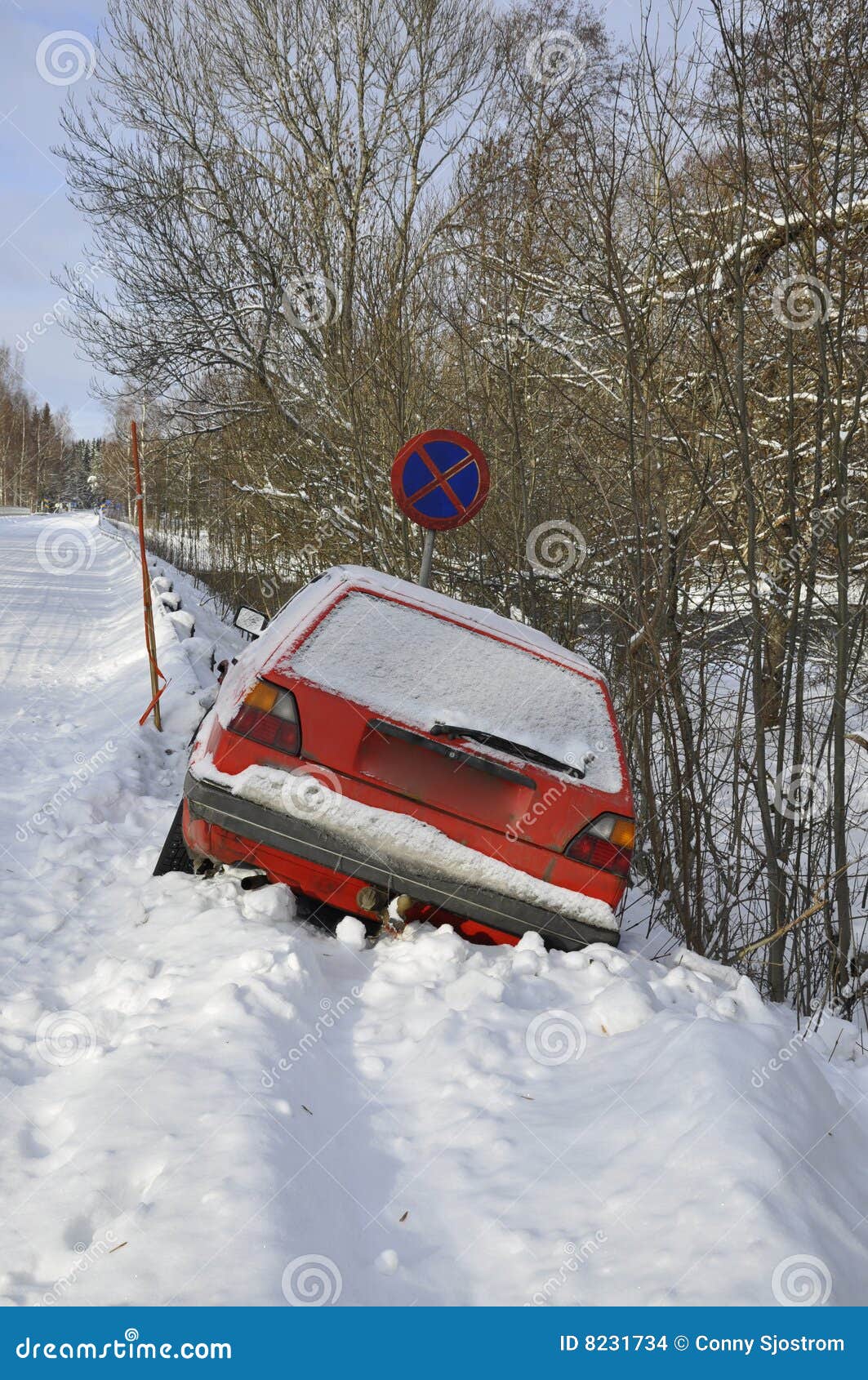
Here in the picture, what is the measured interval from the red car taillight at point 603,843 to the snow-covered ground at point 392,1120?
14.9 inches

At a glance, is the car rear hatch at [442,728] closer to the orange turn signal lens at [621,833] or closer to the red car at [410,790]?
the red car at [410,790]

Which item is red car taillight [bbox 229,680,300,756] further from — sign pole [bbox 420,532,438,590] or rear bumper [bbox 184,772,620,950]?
sign pole [bbox 420,532,438,590]

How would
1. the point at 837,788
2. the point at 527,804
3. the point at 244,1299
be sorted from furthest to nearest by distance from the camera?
the point at 837,788, the point at 527,804, the point at 244,1299

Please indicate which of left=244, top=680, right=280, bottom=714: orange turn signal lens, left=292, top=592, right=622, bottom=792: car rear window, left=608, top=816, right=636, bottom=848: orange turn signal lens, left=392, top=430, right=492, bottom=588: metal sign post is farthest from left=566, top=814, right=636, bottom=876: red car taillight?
left=392, top=430, right=492, bottom=588: metal sign post

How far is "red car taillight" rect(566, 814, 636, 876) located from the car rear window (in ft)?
0.47

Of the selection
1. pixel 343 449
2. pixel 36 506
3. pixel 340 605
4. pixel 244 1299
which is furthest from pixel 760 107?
pixel 36 506

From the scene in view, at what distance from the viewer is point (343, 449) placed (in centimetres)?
995

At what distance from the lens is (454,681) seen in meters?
4.04

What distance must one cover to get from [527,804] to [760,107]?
A: 3545mm

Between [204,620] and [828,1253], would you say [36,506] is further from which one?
[828,1253]

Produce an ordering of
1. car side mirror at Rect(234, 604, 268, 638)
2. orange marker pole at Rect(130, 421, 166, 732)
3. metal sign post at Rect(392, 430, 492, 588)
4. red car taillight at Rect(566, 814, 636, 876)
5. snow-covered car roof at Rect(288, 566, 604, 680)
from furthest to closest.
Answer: orange marker pole at Rect(130, 421, 166, 732) → metal sign post at Rect(392, 430, 492, 588) → car side mirror at Rect(234, 604, 268, 638) → snow-covered car roof at Rect(288, 566, 604, 680) → red car taillight at Rect(566, 814, 636, 876)

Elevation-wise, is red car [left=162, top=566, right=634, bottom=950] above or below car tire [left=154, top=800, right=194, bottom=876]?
above

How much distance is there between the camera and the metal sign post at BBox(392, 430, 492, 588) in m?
5.95

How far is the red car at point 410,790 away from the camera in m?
3.87
